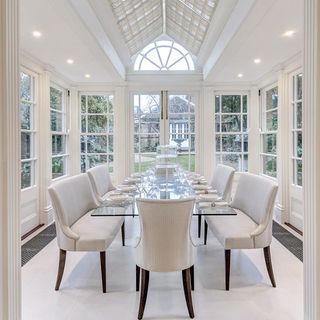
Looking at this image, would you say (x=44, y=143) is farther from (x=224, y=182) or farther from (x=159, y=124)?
(x=224, y=182)

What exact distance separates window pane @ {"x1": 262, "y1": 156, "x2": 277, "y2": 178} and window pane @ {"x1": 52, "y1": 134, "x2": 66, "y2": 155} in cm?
378

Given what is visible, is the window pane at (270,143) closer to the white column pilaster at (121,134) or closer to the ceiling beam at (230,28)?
the ceiling beam at (230,28)

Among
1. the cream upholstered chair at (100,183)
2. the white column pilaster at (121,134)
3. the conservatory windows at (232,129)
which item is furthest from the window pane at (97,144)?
the conservatory windows at (232,129)

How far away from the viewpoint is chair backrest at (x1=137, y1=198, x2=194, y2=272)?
6.58 feet

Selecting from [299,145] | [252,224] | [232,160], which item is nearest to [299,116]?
[299,145]

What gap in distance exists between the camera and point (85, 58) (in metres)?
3.98

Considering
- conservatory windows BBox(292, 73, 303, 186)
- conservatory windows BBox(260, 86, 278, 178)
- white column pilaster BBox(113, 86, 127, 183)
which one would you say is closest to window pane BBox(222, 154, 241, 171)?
conservatory windows BBox(260, 86, 278, 178)

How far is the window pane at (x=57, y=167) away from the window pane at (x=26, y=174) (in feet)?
2.67

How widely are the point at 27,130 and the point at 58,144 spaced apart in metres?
1.19

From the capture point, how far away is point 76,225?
276cm
